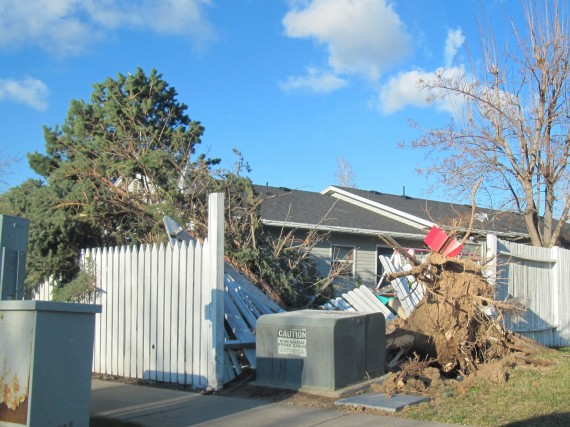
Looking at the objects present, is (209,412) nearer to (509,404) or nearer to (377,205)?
(509,404)

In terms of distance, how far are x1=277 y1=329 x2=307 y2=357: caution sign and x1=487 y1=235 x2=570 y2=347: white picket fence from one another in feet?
13.2

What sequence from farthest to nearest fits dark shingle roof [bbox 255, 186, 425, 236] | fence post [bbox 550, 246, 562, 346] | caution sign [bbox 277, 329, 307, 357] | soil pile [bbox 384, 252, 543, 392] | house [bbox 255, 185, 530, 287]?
dark shingle roof [bbox 255, 186, 425, 236] < house [bbox 255, 185, 530, 287] < fence post [bbox 550, 246, 562, 346] < soil pile [bbox 384, 252, 543, 392] < caution sign [bbox 277, 329, 307, 357]

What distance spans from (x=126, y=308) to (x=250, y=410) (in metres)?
3.52

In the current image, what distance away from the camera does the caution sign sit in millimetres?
8594

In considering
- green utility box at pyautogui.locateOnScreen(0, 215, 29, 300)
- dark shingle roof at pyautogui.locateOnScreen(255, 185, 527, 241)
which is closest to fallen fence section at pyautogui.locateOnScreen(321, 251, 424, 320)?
dark shingle roof at pyautogui.locateOnScreen(255, 185, 527, 241)

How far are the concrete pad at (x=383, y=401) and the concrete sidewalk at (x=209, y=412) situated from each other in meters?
0.24

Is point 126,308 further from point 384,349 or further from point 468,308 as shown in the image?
point 468,308

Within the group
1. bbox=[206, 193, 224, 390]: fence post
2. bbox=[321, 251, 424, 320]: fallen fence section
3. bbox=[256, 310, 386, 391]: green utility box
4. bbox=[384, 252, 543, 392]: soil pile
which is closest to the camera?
bbox=[256, 310, 386, 391]: green utility box

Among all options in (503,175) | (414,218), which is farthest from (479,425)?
(414,218)

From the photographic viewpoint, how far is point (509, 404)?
7676mm

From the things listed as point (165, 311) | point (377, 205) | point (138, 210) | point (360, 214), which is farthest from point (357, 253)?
point (165, 311)

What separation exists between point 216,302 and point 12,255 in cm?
306

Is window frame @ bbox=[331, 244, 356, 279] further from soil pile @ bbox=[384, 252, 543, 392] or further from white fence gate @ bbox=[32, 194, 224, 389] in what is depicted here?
white fence gate @ bbox=[32, 194, 224, 389]

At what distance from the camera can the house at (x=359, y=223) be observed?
1831 cm
